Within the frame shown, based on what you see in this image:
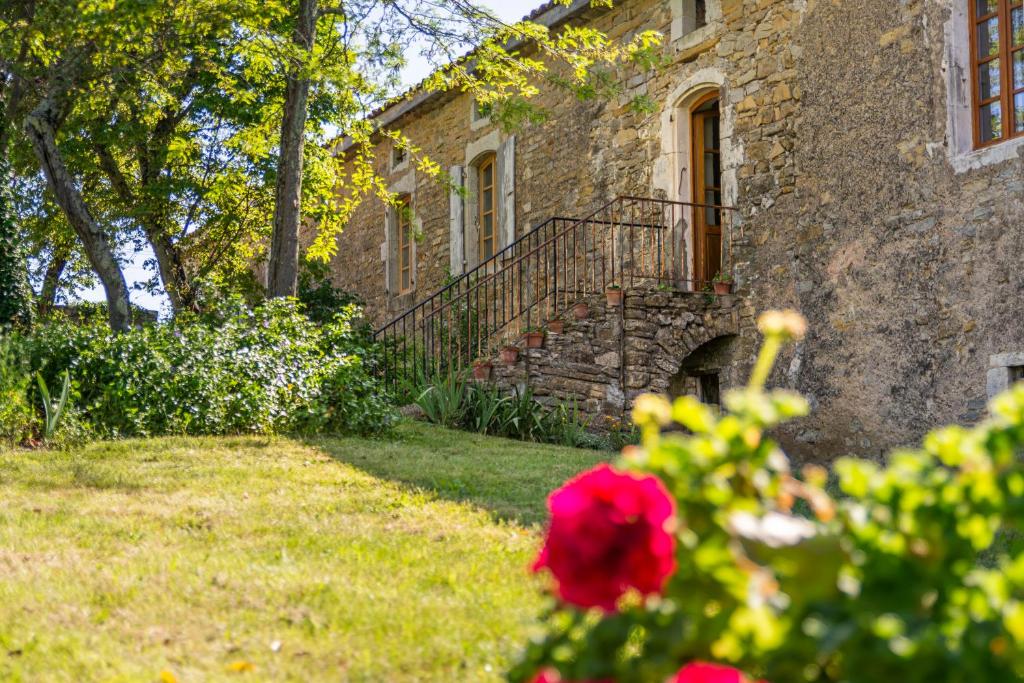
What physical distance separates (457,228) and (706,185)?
4969 mm

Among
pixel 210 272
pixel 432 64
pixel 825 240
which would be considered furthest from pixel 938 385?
pixel 210 272

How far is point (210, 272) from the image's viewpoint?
1587cm

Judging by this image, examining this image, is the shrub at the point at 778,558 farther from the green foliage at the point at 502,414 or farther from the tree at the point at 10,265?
the tree at the point at 10,265

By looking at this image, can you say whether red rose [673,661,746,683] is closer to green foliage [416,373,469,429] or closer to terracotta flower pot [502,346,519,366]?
green foliage [416,373,469,429]

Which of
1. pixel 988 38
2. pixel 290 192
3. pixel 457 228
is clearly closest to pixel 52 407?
pixel 290 192

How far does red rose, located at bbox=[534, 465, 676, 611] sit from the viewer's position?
1462 mm

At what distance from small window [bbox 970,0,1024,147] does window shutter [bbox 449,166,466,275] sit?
26.5 ft

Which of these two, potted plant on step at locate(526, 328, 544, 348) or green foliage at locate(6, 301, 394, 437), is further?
potted plant on step at locate(526, 328, 544, 348)

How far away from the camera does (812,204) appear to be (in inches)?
348

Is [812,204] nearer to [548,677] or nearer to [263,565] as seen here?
[263,565]

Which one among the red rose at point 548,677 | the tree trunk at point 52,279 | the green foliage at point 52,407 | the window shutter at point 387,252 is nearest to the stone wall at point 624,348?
the green foliage at point 52,407

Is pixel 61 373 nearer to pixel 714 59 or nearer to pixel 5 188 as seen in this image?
pixel 5 188

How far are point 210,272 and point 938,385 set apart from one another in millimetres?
11445

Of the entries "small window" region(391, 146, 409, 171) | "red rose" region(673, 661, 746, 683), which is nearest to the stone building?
"small window" region(391, 146, 409, 171)
